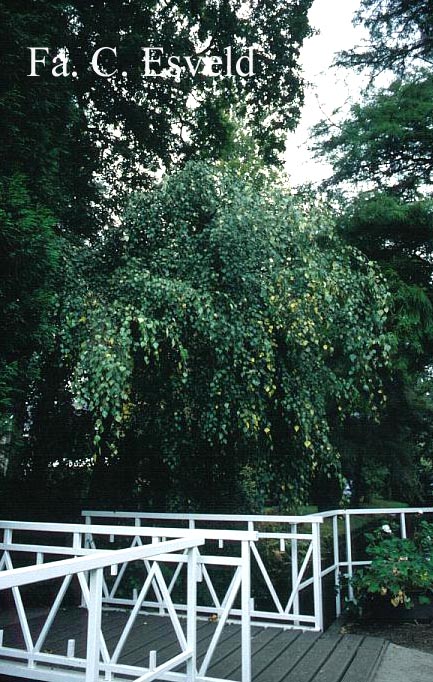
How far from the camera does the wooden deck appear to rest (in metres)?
4.05

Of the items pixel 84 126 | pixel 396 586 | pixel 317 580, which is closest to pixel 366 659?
pixel 317 580

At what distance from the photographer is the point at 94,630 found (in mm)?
2340

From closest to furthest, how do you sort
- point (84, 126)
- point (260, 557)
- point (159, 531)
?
point (159, 531) → point (260, 557) → point (84, 126)

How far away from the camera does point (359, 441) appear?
11523mm

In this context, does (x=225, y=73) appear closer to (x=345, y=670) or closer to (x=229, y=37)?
(x=229, y=37)

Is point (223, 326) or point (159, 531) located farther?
point (223, 326)

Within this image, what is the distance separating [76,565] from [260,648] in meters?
2.94

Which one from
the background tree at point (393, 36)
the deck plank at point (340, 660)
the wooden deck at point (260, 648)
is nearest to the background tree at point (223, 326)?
the wooden deck at point (260, 648)

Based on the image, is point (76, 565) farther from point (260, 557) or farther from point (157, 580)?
point (260, 557)

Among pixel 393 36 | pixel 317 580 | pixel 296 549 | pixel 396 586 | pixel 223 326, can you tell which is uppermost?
pixel 393 36

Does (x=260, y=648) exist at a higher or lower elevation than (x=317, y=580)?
lower

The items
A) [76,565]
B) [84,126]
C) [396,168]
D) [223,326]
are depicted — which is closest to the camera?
[76,565]

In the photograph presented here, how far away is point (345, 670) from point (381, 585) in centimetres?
140

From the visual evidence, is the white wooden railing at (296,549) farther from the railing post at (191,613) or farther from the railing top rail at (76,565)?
the railing top rail at (76,565)
